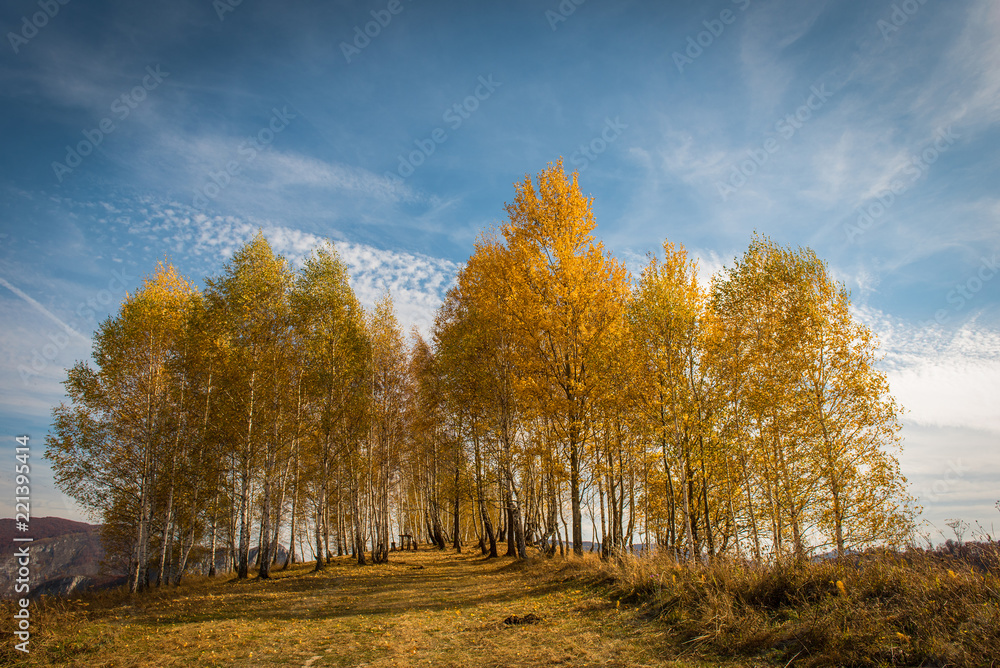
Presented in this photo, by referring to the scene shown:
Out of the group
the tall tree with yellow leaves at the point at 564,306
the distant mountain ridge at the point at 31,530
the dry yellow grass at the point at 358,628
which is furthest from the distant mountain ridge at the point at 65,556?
the tall tree with yellow leaves at the point at 564,306

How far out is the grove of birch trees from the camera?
43.1ft

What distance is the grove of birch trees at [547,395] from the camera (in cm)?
1315

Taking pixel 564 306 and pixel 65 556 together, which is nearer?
pixel 564 306

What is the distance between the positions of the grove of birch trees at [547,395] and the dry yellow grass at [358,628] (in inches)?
143

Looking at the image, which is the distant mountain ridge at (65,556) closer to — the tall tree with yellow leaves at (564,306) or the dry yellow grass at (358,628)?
the dry yellow grass at (358,628)

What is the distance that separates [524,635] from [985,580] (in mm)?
5199

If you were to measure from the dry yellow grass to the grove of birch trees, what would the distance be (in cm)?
362

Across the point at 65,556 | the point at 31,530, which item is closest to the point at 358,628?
the point at 31,530

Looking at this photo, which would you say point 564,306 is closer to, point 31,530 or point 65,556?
point 31,530

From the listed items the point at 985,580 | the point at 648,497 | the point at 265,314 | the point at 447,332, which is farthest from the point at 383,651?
the point at 265,314

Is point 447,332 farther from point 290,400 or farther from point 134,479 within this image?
point 134,479

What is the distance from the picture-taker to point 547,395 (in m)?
13.3

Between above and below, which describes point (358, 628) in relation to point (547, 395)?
below

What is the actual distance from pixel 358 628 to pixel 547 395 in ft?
24.3
